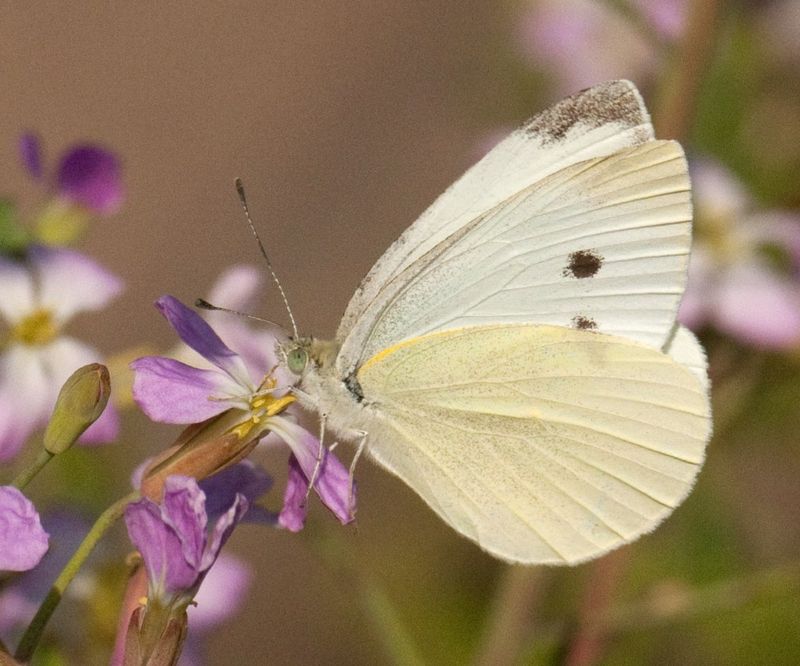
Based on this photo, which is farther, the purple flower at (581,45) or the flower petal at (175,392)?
the purple flower at (581,45)

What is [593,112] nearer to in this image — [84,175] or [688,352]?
[688,352]

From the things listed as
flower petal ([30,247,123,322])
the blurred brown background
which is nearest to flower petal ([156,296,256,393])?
flower petal ([30,247,123,322])

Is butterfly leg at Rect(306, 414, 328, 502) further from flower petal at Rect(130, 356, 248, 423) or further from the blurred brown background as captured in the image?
the blurred brown background

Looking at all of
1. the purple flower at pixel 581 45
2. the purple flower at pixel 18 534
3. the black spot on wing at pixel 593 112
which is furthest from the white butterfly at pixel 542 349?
the purple flower at pixel 581 45

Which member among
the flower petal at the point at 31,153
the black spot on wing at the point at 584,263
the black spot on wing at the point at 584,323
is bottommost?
the black spot on wing at the point at 584,323

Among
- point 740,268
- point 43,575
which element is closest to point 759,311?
point 740,268

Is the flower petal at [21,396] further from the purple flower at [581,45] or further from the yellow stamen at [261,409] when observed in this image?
the purple flower at [581,45]

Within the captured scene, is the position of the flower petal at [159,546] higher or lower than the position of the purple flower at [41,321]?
lower
